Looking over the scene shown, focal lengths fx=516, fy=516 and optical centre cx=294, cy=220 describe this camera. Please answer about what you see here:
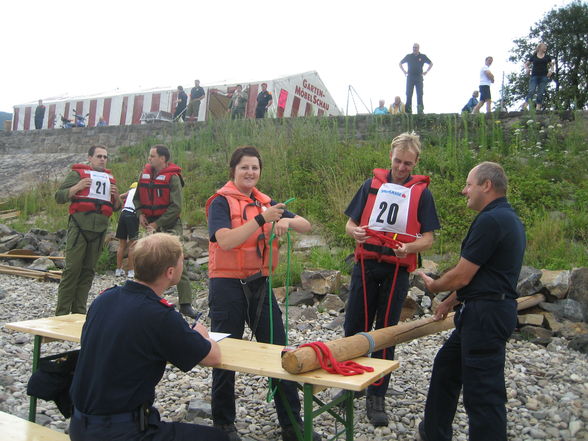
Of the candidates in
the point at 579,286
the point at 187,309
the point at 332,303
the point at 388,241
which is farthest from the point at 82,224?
the point at 579,286

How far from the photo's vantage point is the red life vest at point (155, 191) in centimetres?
708

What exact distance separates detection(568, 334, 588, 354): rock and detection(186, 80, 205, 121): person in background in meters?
16.1

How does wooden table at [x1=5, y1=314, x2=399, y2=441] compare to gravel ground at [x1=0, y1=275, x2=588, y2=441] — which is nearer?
wooden table at [x1=5, y1=314, x2=399, y2=441]

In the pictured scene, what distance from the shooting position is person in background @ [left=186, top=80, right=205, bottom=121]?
1953 centimetres

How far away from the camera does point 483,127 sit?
12062mm

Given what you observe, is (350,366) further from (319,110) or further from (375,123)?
(319,110)

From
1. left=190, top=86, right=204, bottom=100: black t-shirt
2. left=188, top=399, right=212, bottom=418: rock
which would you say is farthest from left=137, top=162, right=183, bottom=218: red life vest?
left=190, top=86, right=204, bottom=100: black t-shirt

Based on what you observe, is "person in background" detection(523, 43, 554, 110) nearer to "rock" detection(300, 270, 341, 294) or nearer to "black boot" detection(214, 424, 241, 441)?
"rock" detection(300, 270, 341, 294)

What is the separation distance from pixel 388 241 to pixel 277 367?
150cm

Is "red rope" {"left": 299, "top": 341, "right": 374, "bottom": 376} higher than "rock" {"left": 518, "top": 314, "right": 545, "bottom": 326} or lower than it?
higher

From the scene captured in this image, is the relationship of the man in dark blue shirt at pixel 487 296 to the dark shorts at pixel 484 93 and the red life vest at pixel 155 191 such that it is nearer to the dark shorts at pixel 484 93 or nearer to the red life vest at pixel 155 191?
the red life vest at pixel 155 191

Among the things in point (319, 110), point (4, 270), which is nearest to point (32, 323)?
point (4, 270)

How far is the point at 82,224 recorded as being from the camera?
6.24 meters

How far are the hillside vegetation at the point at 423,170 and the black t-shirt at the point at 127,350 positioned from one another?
19.6 ft
